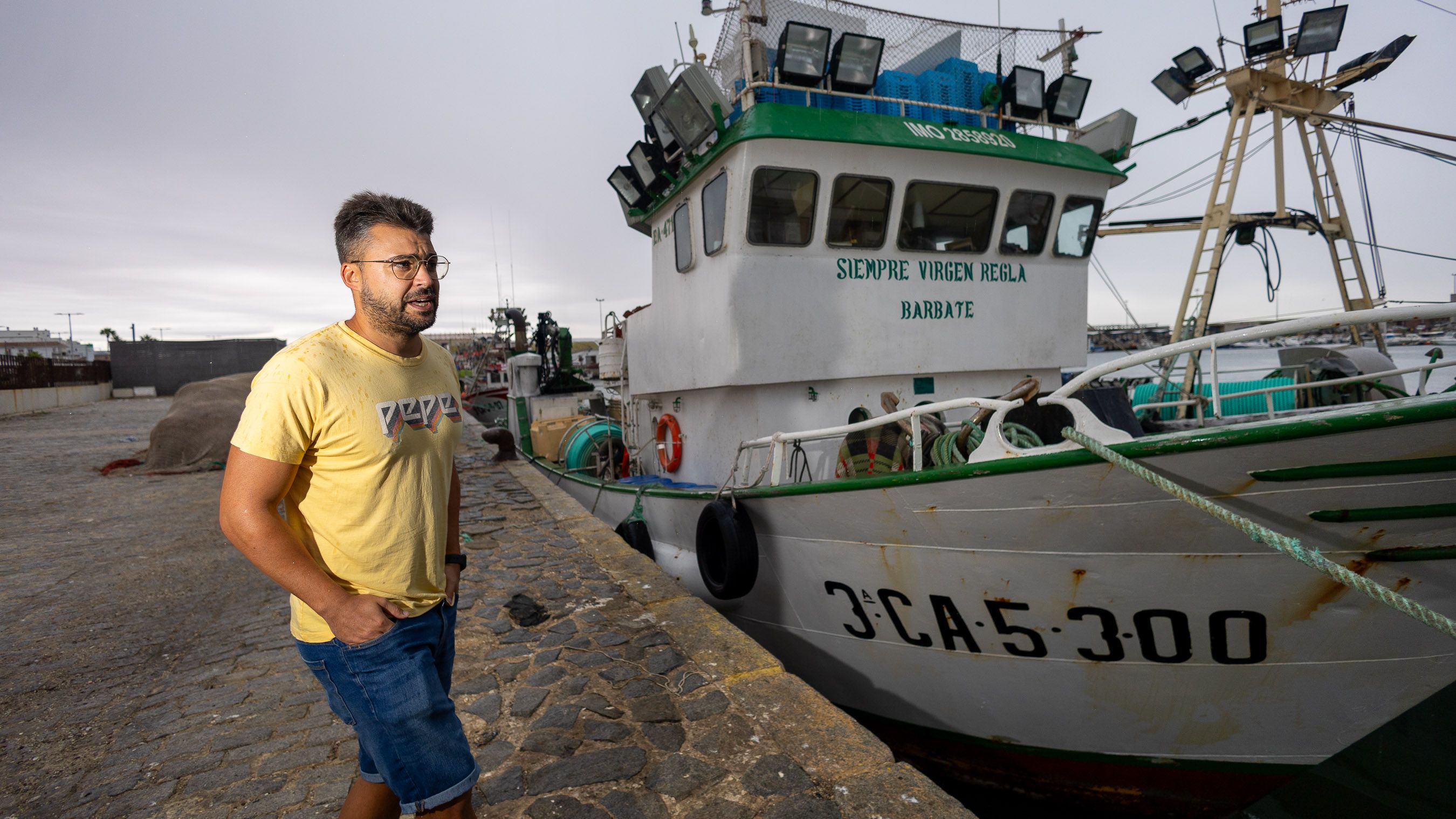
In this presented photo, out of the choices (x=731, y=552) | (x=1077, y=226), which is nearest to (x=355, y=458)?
(x=731, y=552)

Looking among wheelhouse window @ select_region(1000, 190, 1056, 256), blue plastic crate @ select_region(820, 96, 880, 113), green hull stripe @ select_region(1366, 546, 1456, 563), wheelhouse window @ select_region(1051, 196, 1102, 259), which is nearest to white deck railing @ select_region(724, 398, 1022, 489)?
green hull stripe @ select_region(1366, 546, 1456, 563)

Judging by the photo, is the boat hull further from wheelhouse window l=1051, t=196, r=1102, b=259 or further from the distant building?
the distant building

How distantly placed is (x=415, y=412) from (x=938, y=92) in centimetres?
573

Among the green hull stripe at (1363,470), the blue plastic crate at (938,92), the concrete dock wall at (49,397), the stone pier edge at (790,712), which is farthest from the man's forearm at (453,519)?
the concrete dock wall at (49,397)

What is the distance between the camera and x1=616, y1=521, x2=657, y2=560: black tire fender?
621 cm

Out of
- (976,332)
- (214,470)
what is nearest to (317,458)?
(976,332)

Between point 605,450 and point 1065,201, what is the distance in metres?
6.13

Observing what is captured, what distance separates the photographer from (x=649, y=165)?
6.39m

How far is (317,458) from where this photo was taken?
1520mm

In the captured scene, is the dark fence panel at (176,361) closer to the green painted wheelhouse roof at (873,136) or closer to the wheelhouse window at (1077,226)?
the green painted wheelhouse roof at (873,136)

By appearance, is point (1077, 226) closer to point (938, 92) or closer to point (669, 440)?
point (938, 92)

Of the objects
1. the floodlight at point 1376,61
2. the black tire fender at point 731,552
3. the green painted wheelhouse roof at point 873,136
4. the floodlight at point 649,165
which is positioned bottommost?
the black tire fender at point 731,552

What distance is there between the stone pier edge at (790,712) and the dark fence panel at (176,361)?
4250 centimetres

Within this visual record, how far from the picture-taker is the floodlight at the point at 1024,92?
19.2 feet
